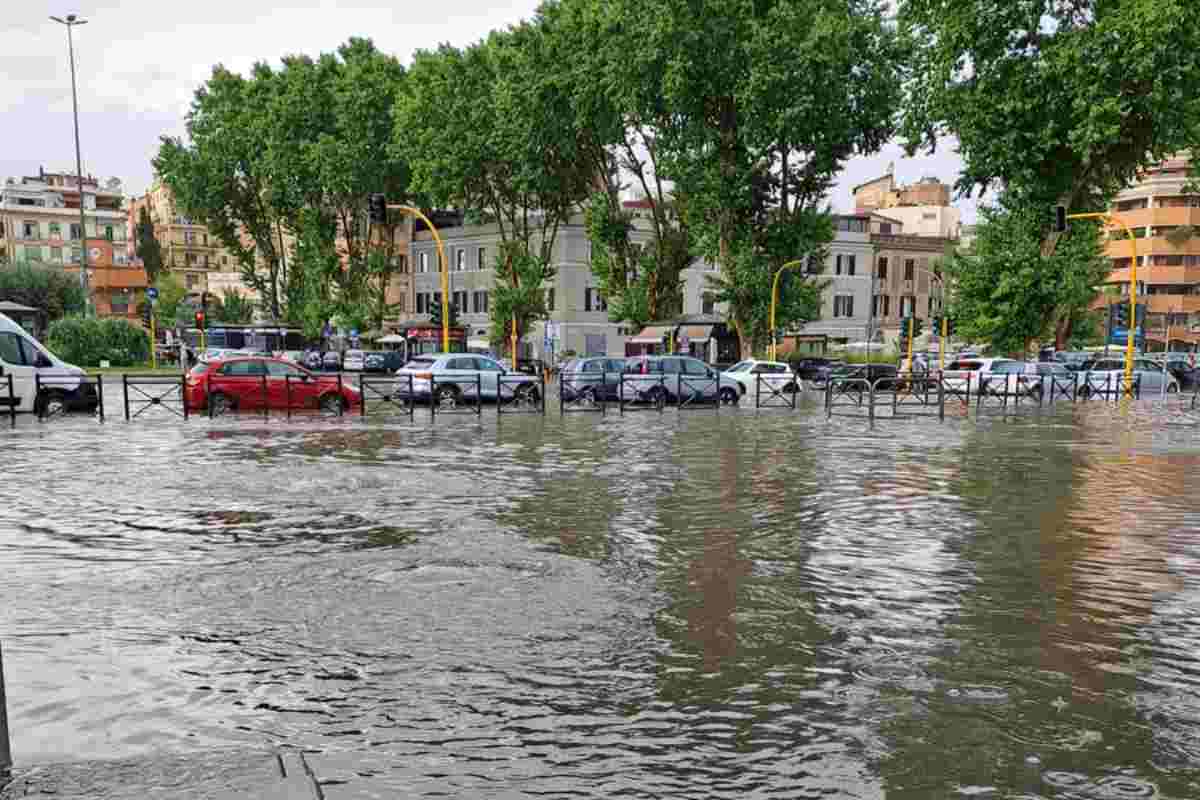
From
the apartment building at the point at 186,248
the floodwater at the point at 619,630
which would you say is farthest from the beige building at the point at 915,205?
the floodwater at the point at 619,630

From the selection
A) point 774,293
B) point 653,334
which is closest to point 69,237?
point 653,334

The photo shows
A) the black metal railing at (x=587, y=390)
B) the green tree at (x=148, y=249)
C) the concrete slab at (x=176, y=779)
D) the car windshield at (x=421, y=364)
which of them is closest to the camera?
the concrete slab at (x=176, y=779)

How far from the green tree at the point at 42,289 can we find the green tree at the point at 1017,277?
57.8m

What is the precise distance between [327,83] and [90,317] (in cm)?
2014

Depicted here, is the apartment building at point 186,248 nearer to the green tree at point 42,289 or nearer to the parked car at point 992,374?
the green tree at point 42,289

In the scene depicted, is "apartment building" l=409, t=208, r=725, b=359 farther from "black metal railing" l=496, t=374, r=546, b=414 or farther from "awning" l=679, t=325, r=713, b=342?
"black metal railing" l=496, t=374, r=546, b=414

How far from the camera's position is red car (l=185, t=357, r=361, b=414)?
23.6m

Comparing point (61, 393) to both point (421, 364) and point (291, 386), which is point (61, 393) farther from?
point (421, 364)

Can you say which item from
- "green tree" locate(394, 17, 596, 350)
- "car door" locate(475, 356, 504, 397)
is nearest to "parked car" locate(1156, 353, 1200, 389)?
"green tree" locate(394, 17, 596, 350)

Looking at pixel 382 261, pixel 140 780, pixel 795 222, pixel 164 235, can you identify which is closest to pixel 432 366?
pixel 795 222

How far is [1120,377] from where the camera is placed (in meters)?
34.7

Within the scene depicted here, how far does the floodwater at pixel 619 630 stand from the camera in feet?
14.9

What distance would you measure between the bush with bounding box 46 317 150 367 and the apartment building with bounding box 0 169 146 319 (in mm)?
50256

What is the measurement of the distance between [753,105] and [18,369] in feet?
90.2
